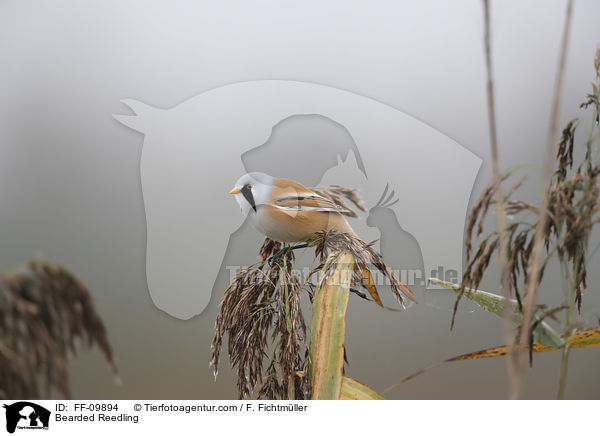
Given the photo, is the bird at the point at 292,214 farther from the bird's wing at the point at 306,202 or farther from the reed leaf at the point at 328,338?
the reed leaf at the point at 328,338

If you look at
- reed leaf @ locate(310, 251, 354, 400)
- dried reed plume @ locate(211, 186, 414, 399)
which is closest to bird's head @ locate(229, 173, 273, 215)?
dried reed plume @ locate(211, 186, 414, 399)

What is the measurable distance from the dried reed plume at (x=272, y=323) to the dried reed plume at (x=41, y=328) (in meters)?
0.43

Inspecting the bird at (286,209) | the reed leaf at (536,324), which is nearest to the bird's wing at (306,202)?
the bird at (286,209)

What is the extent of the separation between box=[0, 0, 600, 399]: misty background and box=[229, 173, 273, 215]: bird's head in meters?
0.21

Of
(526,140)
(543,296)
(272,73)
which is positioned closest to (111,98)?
(272,73)

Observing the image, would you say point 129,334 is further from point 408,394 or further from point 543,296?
point 543,296

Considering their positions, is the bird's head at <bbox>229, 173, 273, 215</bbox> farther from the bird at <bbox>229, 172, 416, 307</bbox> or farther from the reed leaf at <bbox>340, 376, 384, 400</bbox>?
the reed leaf at <bbox>340, 376, 384, 400</bbox>

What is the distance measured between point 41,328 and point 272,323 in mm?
529

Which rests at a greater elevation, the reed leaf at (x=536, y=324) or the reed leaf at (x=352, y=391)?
the reed leaf at (x=536, y=324)

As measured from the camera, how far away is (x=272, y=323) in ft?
3.06

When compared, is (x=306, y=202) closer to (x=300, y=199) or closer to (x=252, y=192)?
(x=300, y=199)

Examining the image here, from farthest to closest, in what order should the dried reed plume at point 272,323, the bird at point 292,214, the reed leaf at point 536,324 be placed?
1. the bird at point 292,214
2. the dried reed plume at point 272,323
3. the reed leaf at point 536,324

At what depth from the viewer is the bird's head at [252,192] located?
106 cm
